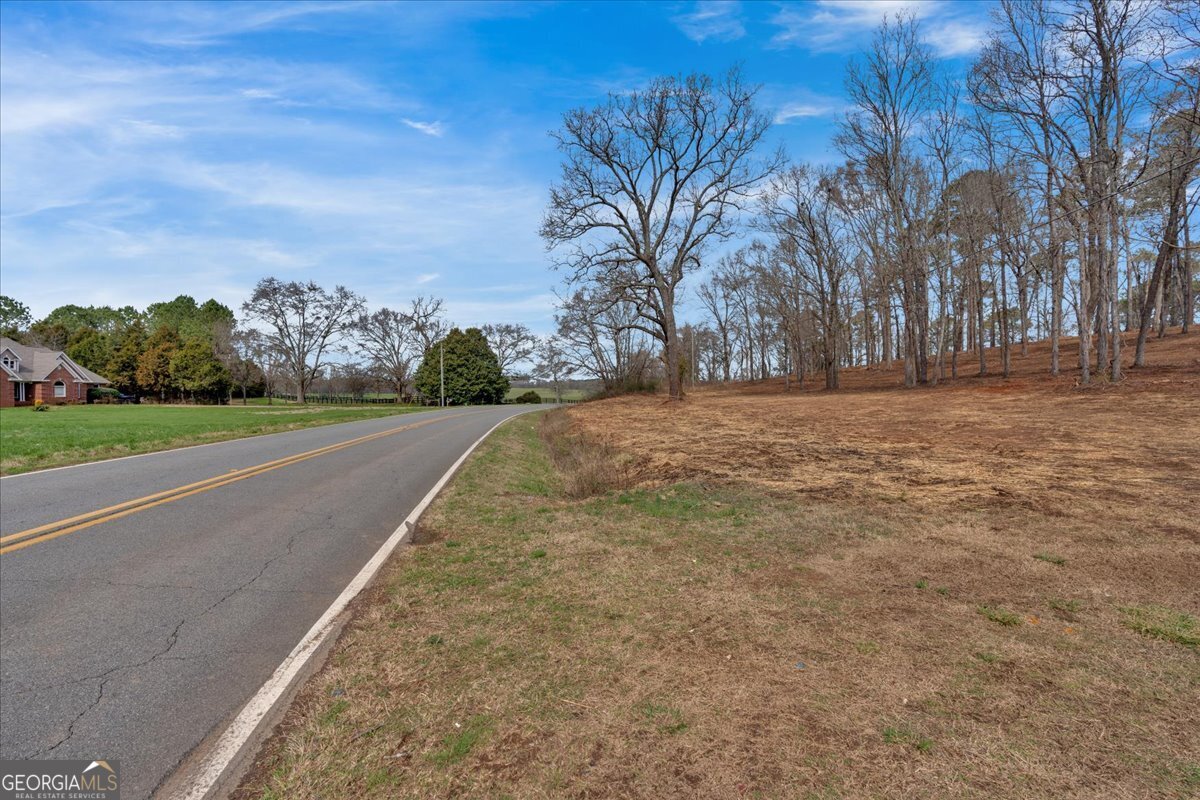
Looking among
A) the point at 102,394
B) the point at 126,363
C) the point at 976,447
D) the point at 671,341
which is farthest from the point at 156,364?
the point at 976,447

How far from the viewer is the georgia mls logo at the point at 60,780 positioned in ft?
8.37

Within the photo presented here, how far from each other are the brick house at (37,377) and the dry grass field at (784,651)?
65.2 m

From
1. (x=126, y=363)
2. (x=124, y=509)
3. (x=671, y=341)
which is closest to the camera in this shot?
(x=124, y=509)

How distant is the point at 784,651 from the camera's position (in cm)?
335

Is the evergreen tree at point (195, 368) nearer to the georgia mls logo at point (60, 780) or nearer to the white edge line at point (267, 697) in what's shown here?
the white edge line at point (267, 697)

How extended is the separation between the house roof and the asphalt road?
5925 centimetres

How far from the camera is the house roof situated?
5038cm

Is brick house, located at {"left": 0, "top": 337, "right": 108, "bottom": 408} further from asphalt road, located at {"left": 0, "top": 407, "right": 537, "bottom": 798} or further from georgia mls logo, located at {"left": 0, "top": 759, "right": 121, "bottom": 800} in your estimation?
georgia mls logo, located at {"left": 0, "top": 759, "right": 121, "bottom": 800}

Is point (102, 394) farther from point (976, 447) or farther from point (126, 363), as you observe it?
point (976, 447)

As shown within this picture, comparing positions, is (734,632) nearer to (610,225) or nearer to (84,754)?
(84,754)

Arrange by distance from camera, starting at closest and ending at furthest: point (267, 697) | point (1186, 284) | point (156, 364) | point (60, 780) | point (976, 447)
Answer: point (60, 780) < point (267, 697) < point (976, 447) < point (1186, 284) < point (156, 364)

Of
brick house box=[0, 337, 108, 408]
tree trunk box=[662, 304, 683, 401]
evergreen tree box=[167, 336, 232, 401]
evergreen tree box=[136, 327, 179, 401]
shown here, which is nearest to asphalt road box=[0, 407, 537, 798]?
tree trunk box=[662, 304, 683, 401]

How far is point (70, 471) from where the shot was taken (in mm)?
10258

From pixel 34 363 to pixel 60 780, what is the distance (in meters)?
72.7
